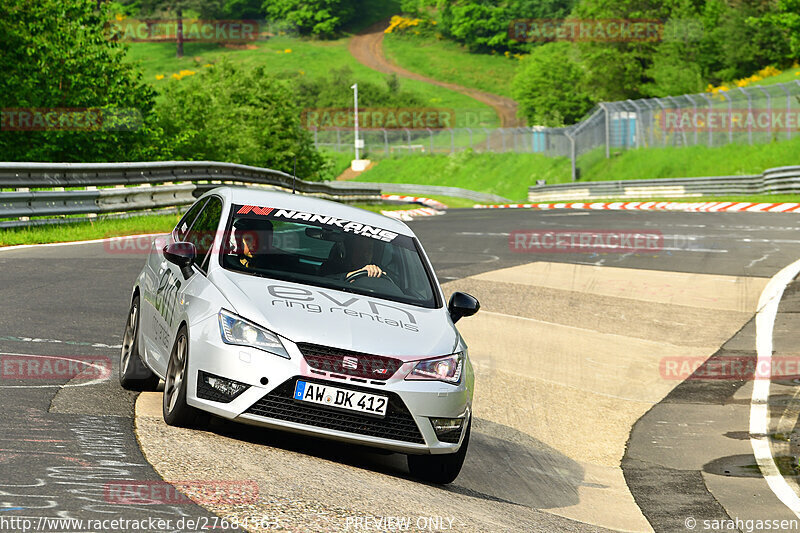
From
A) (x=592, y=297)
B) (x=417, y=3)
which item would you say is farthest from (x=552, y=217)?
(x=417, y=3)

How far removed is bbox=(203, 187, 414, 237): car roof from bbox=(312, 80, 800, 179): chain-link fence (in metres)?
37.9

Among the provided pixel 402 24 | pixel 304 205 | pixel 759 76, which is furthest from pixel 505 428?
pixel 402 24

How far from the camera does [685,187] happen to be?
155 ft

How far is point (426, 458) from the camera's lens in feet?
22.7

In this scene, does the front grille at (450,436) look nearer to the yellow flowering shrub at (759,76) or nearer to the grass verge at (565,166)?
the grass verge at (565,166)

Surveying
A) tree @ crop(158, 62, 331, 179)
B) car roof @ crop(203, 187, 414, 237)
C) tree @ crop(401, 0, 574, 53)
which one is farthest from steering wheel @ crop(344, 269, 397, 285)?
tree @ crop(401, 0, 574, 53)

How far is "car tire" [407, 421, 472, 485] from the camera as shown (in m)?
6.90

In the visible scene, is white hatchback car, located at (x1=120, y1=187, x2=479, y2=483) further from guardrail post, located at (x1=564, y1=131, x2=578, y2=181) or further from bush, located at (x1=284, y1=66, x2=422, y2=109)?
bush, located at (x1=284, y1=66, x2=422, y2=109)

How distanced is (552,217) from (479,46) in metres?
127

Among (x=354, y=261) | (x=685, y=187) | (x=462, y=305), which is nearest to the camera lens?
(x=462, y=305)

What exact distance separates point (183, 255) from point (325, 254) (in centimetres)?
106

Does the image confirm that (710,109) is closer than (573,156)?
Yes

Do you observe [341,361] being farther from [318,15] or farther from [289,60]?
[318,15]

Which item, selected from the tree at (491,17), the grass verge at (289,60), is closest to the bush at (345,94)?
the grass verge at (289,60)
